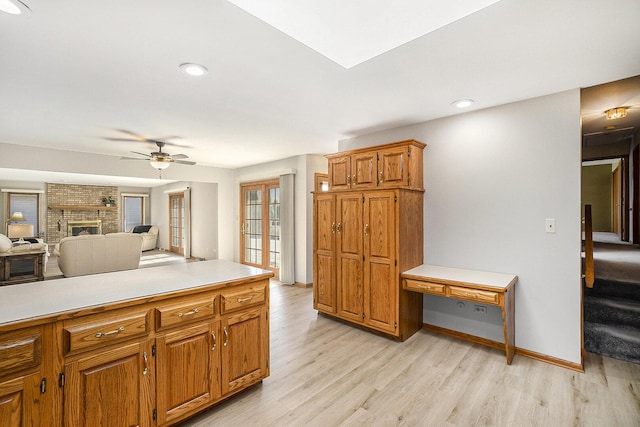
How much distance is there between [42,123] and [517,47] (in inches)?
189

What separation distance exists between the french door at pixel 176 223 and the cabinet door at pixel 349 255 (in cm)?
689

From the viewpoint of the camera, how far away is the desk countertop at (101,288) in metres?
1.40

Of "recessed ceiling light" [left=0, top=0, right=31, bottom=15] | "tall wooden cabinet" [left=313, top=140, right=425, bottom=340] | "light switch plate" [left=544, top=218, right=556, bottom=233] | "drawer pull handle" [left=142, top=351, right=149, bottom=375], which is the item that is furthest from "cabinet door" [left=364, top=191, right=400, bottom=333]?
"recessed ceiling light" [left=0, top=0, right=31, bottom=15]

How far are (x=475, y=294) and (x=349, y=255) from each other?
137 centimetres

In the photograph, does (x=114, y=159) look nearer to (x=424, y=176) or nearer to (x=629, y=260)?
(x=424, y=176)

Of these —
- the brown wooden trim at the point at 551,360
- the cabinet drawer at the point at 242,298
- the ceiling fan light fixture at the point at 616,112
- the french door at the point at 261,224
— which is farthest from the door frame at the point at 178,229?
the ceiling fan light fixture at the point at 616,112

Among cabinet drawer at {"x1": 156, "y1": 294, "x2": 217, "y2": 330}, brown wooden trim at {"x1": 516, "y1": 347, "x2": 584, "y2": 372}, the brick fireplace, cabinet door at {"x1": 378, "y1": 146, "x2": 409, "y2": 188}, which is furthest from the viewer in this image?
the brick fireplace

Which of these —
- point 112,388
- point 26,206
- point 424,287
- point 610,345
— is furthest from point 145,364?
point 26,206

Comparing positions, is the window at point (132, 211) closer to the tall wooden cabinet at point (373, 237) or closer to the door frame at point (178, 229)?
the door frame at point (178, 229)

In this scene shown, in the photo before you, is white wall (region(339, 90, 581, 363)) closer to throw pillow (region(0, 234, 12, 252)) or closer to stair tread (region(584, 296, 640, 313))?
stair tread (region(584, 296, 640, 313))

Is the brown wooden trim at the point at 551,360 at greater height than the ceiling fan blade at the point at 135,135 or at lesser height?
lesser

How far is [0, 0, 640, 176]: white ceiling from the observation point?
5.16 feet

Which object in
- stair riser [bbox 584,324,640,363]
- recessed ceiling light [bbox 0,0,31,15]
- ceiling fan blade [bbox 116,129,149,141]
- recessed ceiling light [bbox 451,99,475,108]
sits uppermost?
ceiling fan blade [bbox 116,129,149,141]

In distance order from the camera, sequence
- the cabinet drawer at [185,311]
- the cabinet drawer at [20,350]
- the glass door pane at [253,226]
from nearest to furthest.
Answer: the cabinet drawer at [20,350], the cabinet drawer at [185,311], the glass door pane at [253,226]
